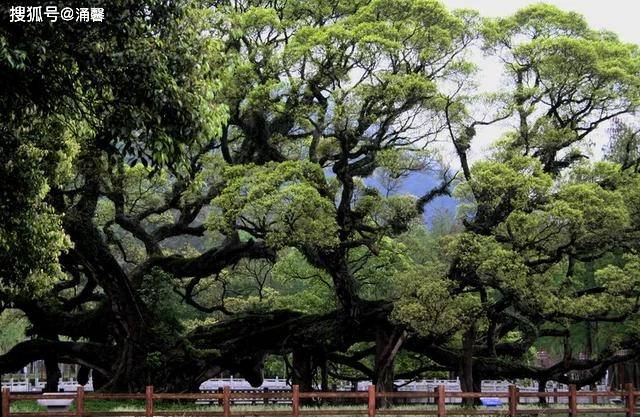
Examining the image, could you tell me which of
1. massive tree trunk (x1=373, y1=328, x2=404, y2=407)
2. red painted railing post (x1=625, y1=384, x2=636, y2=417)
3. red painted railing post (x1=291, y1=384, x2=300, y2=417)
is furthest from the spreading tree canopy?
red painted railing post (x1=291, y1=384, x2=300, y2=417)

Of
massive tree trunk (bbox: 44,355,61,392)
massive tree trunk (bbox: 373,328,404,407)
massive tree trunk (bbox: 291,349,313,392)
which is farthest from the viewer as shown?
massive tree trunk (bbox: 44,355,61,392)

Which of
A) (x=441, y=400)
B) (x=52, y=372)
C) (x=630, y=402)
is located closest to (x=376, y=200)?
(x=441, y=400)

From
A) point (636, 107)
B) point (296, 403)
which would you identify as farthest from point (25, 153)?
point (636, 107)

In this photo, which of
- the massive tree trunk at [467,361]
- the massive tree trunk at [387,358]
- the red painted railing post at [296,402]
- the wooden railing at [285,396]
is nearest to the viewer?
the wooden railing at [285,396]

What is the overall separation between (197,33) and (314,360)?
22.3 m

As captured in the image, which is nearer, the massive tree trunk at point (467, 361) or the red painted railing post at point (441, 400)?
the red painted railing post at point (441, 400)

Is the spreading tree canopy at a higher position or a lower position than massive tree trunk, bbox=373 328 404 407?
higher

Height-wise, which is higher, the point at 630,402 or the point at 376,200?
the point at 376,200

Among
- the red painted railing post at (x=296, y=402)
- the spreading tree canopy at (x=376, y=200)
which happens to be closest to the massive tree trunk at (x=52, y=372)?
the spreading tree canopy at (x=376, y=200)

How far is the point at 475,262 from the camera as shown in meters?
22.0

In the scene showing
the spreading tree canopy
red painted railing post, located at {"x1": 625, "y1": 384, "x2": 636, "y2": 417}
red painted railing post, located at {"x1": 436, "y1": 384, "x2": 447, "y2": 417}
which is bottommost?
red painted railing post, located at {"x1": 625, "y1": 384, "x2": 636, "y2": 417}

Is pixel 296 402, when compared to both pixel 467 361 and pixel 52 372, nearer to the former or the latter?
pixel 467 361

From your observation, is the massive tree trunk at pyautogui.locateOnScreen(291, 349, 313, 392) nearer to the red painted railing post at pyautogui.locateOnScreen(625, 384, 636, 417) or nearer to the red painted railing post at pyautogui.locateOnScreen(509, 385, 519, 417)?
the red painted railing post at pyautogui.locateOnScreen(509, 385, 519, 417)

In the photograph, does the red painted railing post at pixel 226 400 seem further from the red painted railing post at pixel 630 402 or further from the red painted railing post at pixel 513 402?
the red painted railing post at pixel 630 402
